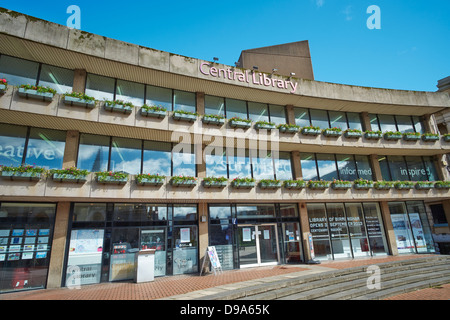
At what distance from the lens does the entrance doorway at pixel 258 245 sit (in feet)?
45.5

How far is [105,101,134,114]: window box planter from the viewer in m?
11.5

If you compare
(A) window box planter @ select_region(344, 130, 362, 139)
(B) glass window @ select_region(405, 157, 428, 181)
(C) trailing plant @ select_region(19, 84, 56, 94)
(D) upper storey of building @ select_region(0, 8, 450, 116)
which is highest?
(D) upper storey of building @ select_region(0, 8, 450, 116)

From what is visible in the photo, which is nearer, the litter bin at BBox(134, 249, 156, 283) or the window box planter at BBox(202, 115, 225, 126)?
the litter bin at BBox(134, 249, 156, 283)

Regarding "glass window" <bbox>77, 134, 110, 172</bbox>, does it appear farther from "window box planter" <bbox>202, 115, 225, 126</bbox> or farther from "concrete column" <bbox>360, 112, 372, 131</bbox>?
"concrete column" <bbox>360, 112, 372, 131</bbox>

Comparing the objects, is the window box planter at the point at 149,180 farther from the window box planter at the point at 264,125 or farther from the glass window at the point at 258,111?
the glass window at the point at 258,111

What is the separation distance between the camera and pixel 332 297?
809cm

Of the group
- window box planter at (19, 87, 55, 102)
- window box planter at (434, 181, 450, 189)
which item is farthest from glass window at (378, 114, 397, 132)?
window box planter at (19, 87, 55, 102)

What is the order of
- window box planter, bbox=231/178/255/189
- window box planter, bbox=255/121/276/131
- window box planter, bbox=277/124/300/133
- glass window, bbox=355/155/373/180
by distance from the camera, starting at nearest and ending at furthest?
window box planter, bbox=231/178/255/189 < window box planter, bbox=255/121/276/131 < window box planter, bbox=277/124/300/133 < glass window, bbox=355/155/373/180

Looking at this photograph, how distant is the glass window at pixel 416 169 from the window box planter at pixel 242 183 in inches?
496

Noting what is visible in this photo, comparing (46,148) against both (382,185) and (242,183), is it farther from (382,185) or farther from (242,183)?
(382,185)

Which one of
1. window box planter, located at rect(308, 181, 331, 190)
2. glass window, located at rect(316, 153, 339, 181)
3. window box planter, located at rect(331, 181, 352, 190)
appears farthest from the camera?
glass window, located at rect(316, 153, 339, 181)

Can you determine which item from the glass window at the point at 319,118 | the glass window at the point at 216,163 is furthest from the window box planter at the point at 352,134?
the glass window at the point at 216,163

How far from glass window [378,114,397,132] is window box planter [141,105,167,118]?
15.5 m

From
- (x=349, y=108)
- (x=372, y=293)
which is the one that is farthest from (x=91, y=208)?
(x=349, y=108)
